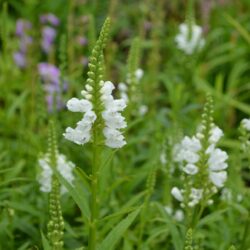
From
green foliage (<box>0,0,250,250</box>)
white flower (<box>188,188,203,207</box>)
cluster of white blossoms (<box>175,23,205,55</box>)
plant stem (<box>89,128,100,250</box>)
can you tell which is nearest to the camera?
plant stem (<box>89,128,100,250</box>)

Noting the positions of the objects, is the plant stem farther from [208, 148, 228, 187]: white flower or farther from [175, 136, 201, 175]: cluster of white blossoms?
[208, 148, 228, 187]: white flower

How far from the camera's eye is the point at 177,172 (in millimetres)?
4988

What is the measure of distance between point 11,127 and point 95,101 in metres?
3.09

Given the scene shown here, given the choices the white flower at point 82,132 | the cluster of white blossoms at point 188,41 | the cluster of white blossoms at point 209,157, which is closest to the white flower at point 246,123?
the cluster of white blossoms at point 209,157

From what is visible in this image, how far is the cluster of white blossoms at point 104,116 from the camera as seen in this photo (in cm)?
264

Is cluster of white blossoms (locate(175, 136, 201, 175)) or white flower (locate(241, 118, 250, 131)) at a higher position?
white flower (locate(241, 118, 250, 131))

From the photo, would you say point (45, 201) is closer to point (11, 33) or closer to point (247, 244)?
point (247, 244)

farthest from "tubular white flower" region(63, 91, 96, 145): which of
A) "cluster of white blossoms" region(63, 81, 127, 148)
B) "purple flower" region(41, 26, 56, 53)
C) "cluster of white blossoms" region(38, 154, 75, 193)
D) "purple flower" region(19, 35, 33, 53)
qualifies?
"purple flower" region(41, 26, 56, 53)

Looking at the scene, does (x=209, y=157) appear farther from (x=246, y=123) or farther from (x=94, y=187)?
(x=94, y=187)

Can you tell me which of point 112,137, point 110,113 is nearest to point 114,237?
point 112,137

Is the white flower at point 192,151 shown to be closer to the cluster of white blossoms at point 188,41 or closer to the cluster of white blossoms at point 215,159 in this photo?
the cluster of white blossoms at point 215,159

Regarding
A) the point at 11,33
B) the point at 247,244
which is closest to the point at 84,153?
the point at 247,244

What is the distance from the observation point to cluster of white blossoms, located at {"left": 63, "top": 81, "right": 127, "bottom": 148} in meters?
2.64

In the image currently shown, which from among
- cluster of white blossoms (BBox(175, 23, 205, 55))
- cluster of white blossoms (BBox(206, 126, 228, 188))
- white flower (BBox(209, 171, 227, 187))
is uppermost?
cluster of white blossoms (BBox(175, 23, 205, 55))
